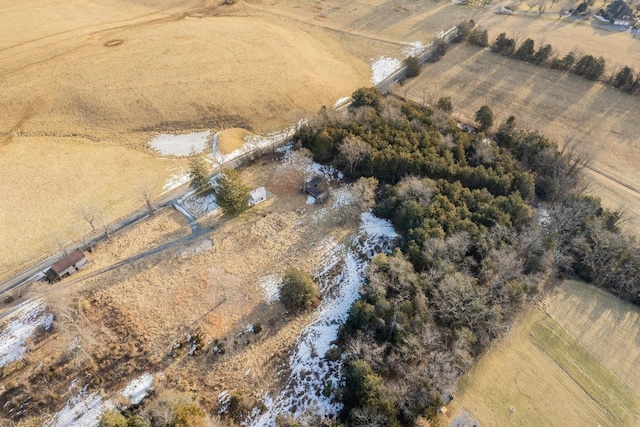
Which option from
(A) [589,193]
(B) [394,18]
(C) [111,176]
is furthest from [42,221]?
(B) [394,18]

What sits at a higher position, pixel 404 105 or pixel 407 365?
pixel 404 105

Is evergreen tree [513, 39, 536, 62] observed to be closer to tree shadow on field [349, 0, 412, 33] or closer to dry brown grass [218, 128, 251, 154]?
tree shadow on field [349, 0, 412, 33]

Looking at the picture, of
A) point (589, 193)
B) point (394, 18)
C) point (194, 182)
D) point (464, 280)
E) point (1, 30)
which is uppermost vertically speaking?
point (1, 30)

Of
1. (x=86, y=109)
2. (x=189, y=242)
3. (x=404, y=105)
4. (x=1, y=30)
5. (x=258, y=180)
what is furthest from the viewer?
(x=1, y=30)

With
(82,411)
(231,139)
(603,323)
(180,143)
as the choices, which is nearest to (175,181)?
(180,143)

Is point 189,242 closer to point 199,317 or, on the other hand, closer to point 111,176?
point 199,317

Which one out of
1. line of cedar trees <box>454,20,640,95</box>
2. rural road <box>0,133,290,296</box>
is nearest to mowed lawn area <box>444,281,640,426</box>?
rural road <box>0,133,290,296</box>
